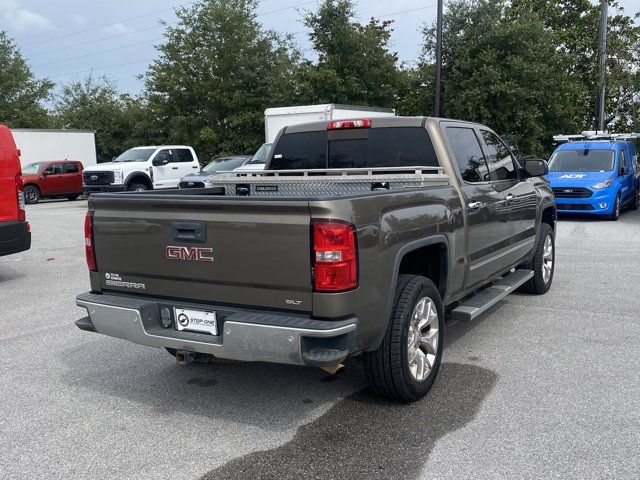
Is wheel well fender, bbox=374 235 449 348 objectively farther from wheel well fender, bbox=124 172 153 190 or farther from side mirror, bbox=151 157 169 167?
side mirror, bbox=151 157 169 167

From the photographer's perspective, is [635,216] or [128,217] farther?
[635,216]

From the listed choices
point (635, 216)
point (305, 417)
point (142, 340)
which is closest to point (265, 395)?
point (305, 417)

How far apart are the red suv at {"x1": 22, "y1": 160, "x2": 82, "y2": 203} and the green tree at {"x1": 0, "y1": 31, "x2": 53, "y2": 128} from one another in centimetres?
1663

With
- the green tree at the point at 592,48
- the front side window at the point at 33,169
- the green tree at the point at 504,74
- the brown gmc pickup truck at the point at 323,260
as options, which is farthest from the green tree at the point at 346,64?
the brown gmc pickup truck at the point at 323,260

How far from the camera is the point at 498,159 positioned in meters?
5.69

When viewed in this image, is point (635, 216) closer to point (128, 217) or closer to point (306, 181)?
point (306, 181)

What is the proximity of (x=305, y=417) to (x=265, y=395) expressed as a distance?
0.46 m

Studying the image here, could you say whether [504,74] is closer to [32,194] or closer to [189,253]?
[32,194]

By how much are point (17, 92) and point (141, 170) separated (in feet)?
80.4

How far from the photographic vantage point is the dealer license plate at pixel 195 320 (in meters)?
3.56

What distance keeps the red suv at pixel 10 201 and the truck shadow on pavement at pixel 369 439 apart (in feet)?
18.4

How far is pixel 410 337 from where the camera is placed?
12.7 ft

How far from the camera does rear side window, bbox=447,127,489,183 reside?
491cm

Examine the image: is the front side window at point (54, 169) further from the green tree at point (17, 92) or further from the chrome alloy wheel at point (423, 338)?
the chrome alloy wheel at point (423, 338)
